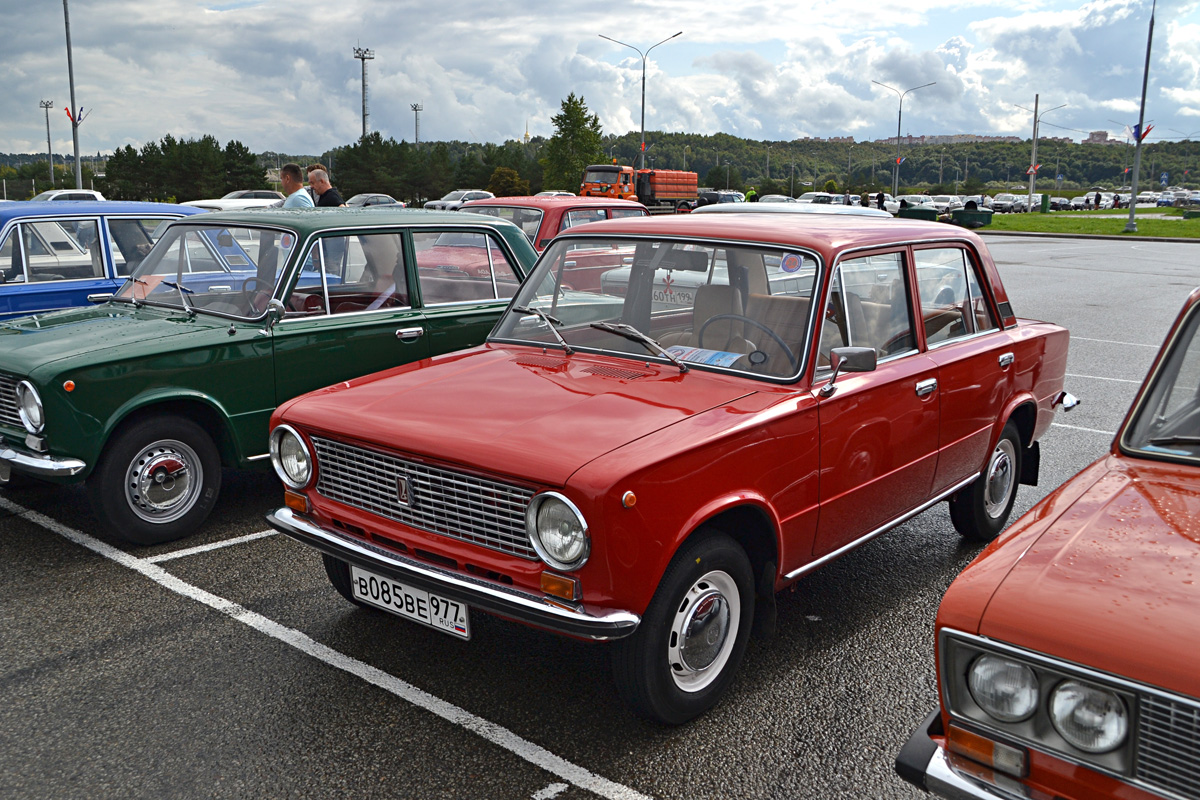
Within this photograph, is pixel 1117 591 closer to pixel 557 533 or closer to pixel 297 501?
pixel 557 533

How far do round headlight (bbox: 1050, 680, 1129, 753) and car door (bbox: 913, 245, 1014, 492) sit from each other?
246cm

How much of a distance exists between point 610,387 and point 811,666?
1.46 metres

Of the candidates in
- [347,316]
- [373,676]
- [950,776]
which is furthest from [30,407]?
[950,776]

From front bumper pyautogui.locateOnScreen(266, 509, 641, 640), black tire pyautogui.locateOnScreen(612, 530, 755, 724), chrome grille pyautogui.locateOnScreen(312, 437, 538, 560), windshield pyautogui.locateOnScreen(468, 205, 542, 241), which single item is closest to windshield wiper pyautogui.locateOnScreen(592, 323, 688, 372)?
black tire pyautogui.locateOnScreen(612, 530, 755, 724)

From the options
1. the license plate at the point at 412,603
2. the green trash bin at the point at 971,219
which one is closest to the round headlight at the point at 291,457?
the license plate at the point at 412,603

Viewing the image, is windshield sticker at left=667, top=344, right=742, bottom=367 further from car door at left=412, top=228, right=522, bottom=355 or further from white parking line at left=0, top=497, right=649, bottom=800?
car door at left=412, top=228, right=522, bottom=355

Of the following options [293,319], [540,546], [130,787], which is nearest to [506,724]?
[540,546]

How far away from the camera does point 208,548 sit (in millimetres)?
5227

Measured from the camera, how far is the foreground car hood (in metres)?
4.96

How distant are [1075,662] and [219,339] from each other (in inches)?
184

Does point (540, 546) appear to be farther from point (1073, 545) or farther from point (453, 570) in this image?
point (1073, 545)

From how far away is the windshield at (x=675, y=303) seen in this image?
3789mm

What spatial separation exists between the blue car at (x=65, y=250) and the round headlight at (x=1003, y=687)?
23.8 feet

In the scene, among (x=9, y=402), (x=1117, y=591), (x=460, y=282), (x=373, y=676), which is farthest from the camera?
(x=460, y=282)
